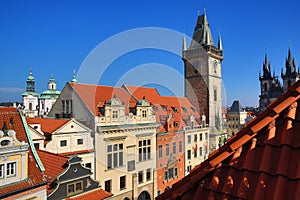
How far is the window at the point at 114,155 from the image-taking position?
1872 cm

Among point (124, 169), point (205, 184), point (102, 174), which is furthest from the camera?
point (124, 169)

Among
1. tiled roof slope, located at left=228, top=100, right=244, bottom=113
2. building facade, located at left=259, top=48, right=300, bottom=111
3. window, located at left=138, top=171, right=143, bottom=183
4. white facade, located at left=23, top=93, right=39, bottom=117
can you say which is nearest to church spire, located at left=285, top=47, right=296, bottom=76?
building facade, located at left=259, top=48, right=300, bottom=111

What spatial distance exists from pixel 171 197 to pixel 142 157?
757 inches

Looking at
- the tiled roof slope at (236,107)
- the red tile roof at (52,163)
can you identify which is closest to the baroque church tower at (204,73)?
the red tile roof at (52,163)

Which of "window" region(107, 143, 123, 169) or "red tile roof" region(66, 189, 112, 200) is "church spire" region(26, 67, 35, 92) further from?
"red tile roof" region(66, 189, 112, 200)

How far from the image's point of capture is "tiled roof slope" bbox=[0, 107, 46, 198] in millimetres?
10570

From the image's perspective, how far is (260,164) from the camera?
2252 mm

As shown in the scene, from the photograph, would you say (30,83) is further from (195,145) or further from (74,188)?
(74,188)

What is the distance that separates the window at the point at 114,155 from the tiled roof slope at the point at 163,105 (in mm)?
5784

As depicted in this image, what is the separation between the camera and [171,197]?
2709 mm

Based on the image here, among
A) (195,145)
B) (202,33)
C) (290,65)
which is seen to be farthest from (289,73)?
(195,145)

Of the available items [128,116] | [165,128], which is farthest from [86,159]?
[165,128]

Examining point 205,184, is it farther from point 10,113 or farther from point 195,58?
point 195,58

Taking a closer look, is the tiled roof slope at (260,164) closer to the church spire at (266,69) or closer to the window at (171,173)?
the window at (171,173)
